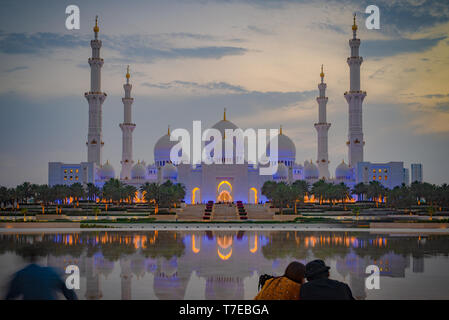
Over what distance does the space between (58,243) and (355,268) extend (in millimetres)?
11940

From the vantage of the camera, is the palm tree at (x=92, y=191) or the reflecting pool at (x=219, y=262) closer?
the reflecting pool at (x=219, y=262)

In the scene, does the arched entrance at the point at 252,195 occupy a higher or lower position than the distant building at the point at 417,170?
lower

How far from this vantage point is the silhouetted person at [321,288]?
480 cm

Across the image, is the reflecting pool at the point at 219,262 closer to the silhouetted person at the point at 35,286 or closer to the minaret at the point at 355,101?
the silhouetted person at the point at 35,286

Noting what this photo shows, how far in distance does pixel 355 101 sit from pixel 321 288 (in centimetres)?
6608

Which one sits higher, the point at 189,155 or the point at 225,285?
the point at 189,155

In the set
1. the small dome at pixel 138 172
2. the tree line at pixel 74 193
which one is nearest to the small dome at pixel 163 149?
the small dome at pixel 138 172

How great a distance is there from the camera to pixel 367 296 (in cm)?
974

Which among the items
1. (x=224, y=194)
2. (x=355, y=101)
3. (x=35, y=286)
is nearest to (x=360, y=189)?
(x=355, y=101)

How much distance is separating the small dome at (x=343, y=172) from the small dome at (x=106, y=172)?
33.7 metres

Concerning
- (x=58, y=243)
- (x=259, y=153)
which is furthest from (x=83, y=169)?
(x=58, y=243)

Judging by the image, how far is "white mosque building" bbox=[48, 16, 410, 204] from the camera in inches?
2589

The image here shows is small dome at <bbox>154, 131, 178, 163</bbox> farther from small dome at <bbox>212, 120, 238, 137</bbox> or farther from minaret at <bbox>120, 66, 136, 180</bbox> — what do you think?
small dome at <bbox>212, 120, 238, 137</bbox>
